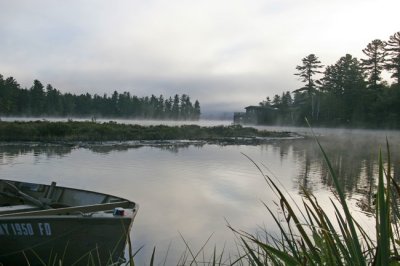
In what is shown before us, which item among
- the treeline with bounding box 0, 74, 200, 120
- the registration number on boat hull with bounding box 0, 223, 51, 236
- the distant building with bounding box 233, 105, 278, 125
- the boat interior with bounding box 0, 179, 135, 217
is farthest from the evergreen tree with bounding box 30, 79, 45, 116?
the registration number on boat hull with bounding box 0, 223, 51, 236

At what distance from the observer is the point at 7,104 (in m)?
78.6

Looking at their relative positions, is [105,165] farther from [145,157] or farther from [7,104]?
[7,104]

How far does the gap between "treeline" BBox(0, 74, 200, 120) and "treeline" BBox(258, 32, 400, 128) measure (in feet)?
198

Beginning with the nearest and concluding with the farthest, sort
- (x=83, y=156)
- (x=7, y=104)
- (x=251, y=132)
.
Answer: (x=83, y=156), (x=251, y=132), (x=7, y=104)

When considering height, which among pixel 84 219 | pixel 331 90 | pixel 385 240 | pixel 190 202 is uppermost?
→ pixel 331 90

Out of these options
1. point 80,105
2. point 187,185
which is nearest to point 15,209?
point 187,185

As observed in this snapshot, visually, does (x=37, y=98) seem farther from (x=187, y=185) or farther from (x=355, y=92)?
(x=187, y=185)

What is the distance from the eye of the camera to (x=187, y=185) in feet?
53.7

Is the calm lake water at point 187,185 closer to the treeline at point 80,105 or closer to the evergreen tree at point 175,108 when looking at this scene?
the treeline at point 80,105

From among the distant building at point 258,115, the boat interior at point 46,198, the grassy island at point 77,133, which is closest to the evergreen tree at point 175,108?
the distant building at point 258,115

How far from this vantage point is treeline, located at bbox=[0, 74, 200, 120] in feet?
304

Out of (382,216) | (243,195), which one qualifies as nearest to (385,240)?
(382,216)

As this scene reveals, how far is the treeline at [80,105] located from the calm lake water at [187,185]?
62.2 m

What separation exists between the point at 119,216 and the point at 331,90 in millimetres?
80335
